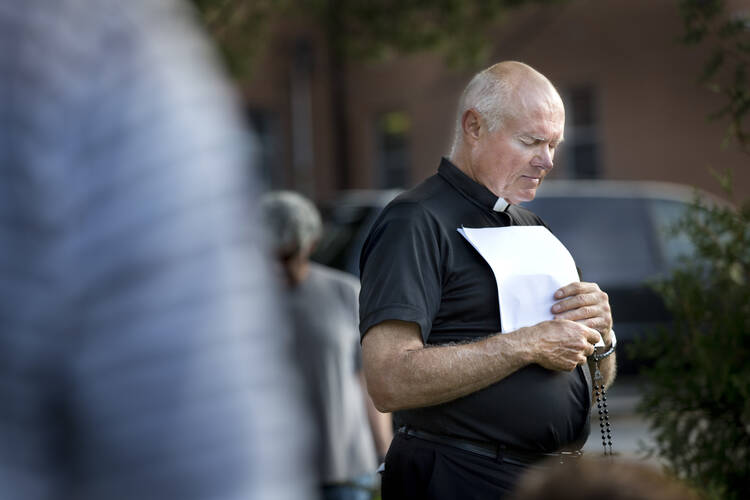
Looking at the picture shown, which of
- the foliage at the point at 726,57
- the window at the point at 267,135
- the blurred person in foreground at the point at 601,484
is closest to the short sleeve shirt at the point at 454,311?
the blurred person in foreground at the point at 601,484

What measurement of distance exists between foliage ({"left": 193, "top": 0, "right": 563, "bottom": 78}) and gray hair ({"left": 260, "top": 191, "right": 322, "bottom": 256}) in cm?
817

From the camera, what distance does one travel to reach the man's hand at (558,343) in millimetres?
2836

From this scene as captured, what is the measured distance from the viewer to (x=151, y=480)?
27.0 inches

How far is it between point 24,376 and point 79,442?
54 mm

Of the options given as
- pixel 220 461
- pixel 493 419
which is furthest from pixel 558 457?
pixel 220 461

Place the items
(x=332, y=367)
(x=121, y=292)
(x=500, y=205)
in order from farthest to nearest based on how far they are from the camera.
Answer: (x=332, y=367) < (x=500, y=205) < (x=121, y=292)

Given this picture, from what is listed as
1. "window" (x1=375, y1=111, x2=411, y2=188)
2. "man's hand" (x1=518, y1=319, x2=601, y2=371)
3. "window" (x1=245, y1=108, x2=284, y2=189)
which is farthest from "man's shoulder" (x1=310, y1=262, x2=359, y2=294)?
"window" (x1=245, y1=108, x2=284, y2=189)

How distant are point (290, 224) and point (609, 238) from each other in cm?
575

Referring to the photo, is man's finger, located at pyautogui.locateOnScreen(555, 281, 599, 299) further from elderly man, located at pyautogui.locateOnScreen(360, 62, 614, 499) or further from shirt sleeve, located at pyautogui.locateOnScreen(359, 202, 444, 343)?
shirt sleeve, located at pyautogui.locateOnScreen(359, 202, 444, 343)

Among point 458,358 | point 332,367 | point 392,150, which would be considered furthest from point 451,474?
point 392,150

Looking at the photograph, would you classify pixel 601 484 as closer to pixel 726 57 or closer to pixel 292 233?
pixel 292 233

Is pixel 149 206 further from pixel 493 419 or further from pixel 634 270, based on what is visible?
pixel 634 270

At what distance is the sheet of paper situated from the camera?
294cm

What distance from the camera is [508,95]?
123 inches
